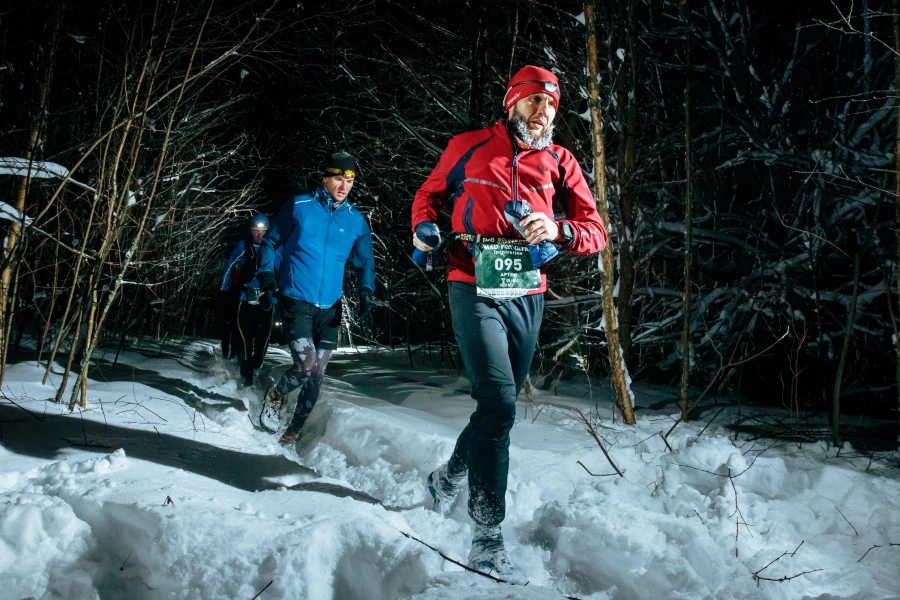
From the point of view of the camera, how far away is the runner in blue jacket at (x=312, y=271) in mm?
4617

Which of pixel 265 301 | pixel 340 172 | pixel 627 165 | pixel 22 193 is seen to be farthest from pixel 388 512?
pixel 265 301

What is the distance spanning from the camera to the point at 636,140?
7188 mm

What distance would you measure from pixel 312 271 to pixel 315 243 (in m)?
0.23

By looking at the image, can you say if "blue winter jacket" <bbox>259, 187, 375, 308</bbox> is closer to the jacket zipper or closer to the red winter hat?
the jacket zipper

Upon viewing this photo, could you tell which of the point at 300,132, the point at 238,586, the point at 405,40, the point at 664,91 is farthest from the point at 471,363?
the point at 300,132

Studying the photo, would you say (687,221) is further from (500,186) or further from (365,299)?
(365,299)

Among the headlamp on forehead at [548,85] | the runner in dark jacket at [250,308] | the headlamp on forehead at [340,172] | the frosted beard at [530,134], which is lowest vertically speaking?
the runner in dark jacket at [250,308]

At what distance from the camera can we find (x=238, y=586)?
210cm

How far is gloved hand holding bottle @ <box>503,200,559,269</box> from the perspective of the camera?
2.68 m

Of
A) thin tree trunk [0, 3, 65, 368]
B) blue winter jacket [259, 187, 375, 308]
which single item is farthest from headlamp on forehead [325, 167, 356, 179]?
thin tree trunk [0, 3, 65, 368]

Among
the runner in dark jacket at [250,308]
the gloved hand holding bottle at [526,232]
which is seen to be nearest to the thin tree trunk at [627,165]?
the gloved hand holding bottle at [526,232]

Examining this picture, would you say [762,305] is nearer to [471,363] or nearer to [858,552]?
[858,552]

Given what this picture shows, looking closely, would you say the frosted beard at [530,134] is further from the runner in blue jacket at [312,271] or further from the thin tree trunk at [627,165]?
the thin tree trunk at [627,165]

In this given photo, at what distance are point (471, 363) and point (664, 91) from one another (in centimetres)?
604
